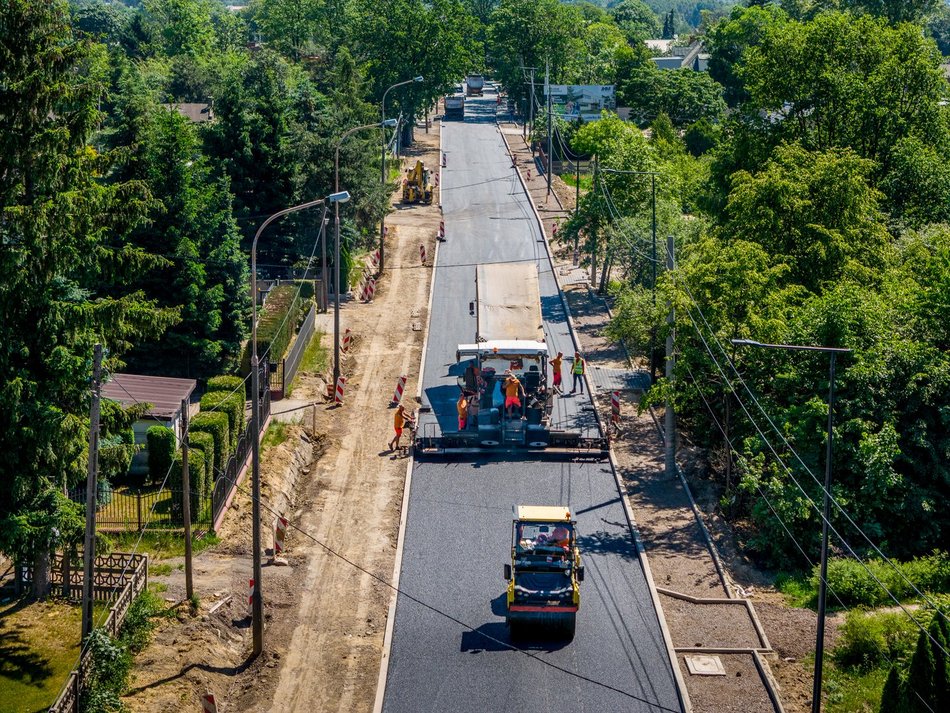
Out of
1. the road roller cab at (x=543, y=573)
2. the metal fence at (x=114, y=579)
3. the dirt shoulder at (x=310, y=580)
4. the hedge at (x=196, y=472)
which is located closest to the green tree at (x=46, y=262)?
the metal fence at (x=114, y=579)

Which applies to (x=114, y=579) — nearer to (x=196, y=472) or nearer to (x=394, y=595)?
(x=196, y=472)

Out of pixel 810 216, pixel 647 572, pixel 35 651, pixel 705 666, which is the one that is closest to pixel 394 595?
pixel 647 572

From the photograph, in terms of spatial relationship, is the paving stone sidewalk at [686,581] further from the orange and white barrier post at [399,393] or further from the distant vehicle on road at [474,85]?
the distant vehicle on road at [474,85]

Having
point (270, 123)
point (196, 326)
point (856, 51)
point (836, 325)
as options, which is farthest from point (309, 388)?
point (856, 51)

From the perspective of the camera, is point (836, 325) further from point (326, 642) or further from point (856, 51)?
point (856, 51)

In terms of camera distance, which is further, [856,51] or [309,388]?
[856,51]
